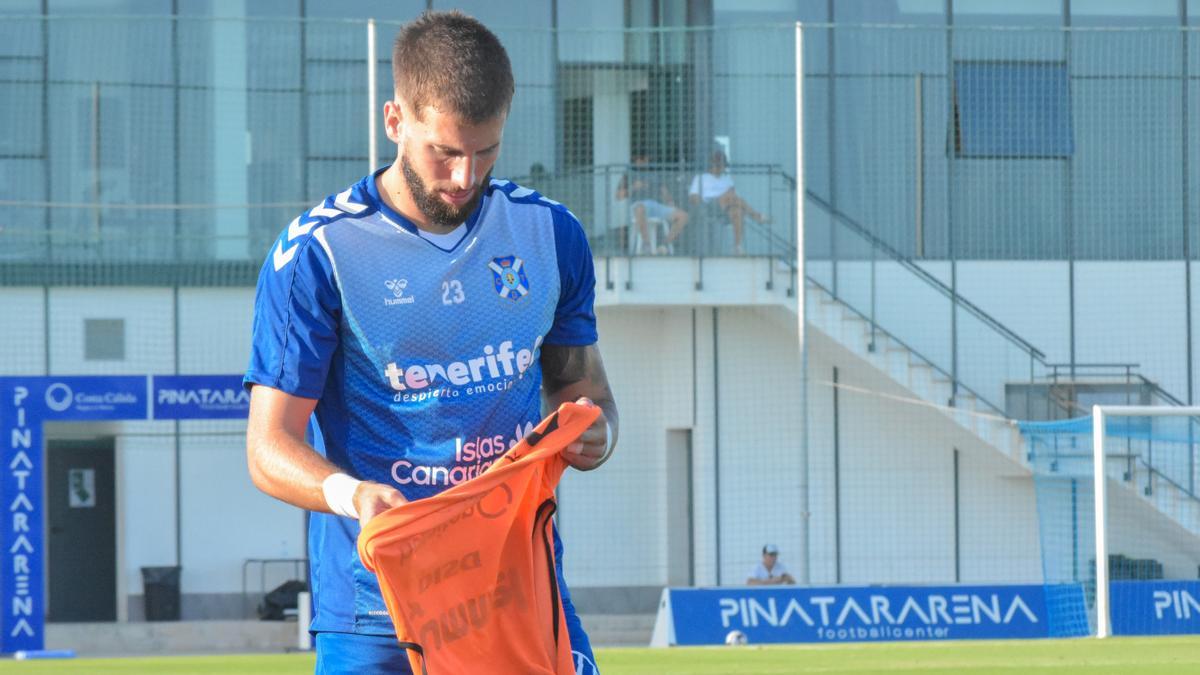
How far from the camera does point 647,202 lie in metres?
20.7

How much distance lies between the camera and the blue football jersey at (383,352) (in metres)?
3.09

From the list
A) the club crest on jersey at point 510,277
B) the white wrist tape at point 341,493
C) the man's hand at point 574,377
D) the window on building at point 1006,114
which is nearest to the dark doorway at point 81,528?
the window on building at point 1006,114

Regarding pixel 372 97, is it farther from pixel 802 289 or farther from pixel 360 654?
pixel 360 654

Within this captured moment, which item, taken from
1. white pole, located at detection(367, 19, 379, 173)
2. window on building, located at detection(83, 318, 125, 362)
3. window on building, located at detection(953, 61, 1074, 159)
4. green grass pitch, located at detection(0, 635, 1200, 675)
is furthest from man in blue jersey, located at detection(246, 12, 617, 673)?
window on building, located at detection(953, 61, 1074, 159)

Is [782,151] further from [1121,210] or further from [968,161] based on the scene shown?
[1121,210]

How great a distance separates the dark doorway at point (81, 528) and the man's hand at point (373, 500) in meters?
22.0

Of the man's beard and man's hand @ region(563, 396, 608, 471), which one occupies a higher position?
the man's beard

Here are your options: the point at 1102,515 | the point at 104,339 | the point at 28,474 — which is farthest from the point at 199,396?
the point at 1102,515

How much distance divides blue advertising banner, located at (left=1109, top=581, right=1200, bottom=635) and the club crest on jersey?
12667 millimetres

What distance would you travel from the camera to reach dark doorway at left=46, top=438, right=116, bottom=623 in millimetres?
24078

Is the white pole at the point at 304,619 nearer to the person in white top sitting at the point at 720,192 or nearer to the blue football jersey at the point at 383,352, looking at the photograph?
the person in white top sitting at the point at 720,192

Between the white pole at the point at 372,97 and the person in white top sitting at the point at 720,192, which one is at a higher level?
the white pole at the point at 372,97

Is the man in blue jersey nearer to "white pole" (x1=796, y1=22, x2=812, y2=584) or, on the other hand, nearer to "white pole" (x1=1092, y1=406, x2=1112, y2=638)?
"white pole" (x1=1092, y1=406, x2=1112, y2=638)

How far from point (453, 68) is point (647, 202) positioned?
17.8 metres
